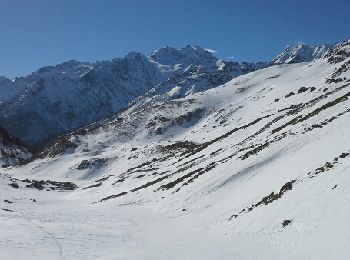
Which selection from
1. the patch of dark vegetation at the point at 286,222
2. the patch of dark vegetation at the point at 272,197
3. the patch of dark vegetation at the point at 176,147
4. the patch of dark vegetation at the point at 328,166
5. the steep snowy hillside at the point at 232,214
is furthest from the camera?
the patch of dark vegetation at the point at 176,147

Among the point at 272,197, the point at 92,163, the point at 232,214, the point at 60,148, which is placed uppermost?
the point at 60,148

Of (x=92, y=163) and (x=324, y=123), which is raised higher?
(x=92, y=163)

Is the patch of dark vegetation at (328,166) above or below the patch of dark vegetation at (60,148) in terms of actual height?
below

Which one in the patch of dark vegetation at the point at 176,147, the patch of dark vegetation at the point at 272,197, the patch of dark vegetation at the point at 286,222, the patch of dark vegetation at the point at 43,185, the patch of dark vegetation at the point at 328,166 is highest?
the patch of dark vegetation at the point at 43,185

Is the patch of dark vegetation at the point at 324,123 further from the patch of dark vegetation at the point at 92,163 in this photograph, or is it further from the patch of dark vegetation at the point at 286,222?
the patch of dark vegetation at the point at 92,163

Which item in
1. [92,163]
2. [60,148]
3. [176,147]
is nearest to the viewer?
[176,147]

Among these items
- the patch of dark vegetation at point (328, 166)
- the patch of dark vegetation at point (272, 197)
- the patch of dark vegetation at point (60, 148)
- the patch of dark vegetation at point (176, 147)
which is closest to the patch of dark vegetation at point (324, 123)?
the patch of dark vegetation at point (328, 166)

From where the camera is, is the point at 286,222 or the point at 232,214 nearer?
the point at 286,222

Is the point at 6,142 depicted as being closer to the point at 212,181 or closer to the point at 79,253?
the point at 212,181

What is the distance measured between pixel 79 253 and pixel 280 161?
22.8 m

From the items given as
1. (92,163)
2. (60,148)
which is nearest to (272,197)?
(92,163)

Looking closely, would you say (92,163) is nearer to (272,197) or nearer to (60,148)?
(60,148)

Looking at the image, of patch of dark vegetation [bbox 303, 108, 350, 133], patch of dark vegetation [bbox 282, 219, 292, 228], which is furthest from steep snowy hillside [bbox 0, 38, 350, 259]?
patch of dark vegetation [bbox 303, 108, 350, 133]

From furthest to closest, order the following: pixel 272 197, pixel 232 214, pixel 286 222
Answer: pixel 232 214
pixel 272 197
pixel 286 222
